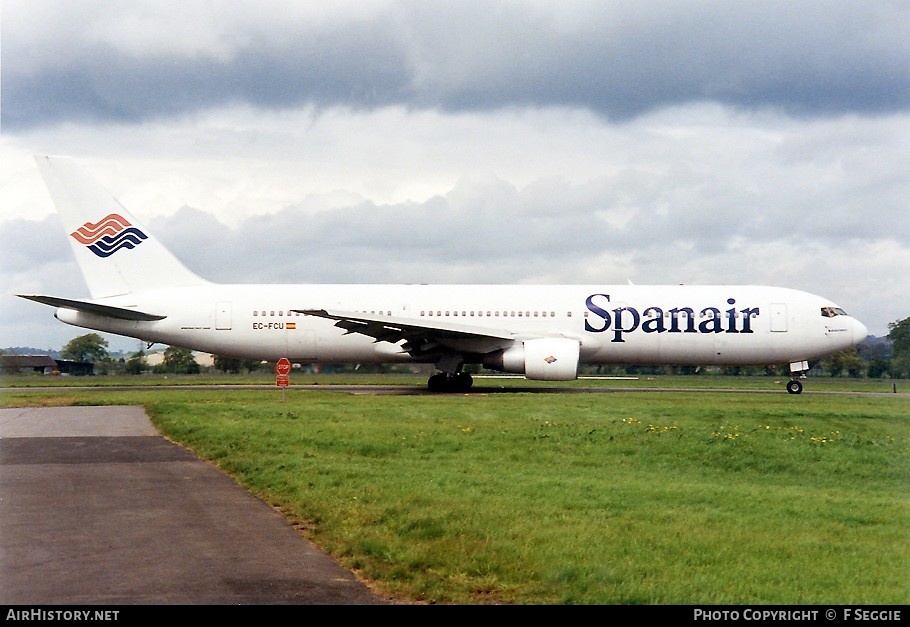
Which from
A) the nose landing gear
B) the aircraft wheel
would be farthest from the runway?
the nose landing gear

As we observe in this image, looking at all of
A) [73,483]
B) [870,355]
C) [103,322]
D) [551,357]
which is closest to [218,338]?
[103,322]

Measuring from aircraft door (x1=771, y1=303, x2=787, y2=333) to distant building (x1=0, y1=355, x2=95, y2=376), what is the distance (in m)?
59.4

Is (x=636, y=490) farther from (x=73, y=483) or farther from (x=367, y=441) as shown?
(x=73, y=483)

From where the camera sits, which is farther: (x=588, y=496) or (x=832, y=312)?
(x=832, y=312)

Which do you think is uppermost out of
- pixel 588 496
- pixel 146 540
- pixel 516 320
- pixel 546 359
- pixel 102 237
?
pixel 102 237

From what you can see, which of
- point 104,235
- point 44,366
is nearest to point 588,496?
point 104,235

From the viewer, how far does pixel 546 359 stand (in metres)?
29.0

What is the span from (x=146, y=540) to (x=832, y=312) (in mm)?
28663

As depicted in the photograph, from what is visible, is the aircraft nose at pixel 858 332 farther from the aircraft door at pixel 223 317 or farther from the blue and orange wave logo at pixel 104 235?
the blue and orange wave logo at pixel 104 235

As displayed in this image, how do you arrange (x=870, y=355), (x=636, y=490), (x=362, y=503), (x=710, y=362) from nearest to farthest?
(x=362, y=503) < (x=636, y=490) < (x=710, y=362) < (x=870, y=355)

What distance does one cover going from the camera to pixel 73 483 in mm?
12016

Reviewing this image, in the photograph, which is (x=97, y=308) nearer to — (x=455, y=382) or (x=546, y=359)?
(x=455, y=382)

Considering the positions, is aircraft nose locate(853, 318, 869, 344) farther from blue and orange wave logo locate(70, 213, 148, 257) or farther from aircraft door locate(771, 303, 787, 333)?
blue and orange wave logo locate(70, 213, 148, 257)

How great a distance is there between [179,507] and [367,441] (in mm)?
5666
